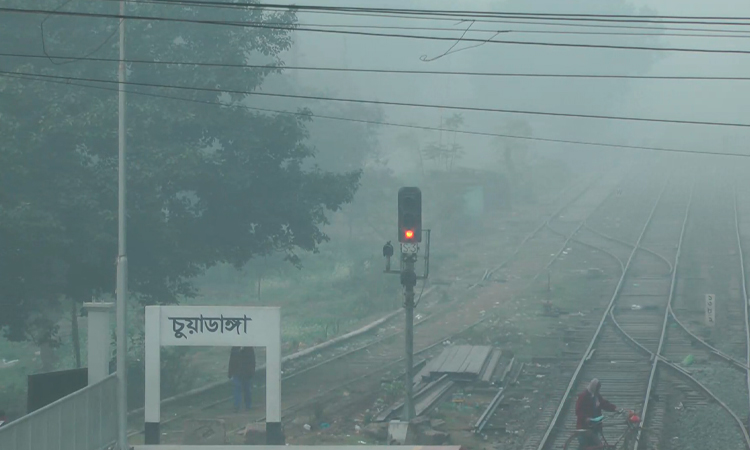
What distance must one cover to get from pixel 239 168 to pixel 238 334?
8829mm

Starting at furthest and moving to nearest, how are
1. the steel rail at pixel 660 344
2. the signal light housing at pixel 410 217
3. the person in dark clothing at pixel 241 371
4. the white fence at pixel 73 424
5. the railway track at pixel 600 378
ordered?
the person in dark clothing at pixel 241 371 → the steel rail at pixel 660 344 → the signal light housing at pixel 410 217 → the railway track at pixel 600 378 → the white fence at pixel 73 424

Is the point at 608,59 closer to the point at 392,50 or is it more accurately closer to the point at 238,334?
the point at 392,50

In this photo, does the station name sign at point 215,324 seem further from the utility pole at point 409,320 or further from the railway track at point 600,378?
the railway track at point 600,378

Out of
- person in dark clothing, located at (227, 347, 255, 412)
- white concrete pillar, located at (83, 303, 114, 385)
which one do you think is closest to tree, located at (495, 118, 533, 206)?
person in dark clothing, located at (227, 347, 255, 412)

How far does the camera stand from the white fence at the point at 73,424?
9421 millimetres

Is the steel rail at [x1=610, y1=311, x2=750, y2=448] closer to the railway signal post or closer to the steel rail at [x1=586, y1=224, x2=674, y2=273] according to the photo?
the railway signal post

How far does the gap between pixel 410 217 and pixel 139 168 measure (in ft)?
23.4

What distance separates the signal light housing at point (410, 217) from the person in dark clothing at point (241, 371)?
405cm

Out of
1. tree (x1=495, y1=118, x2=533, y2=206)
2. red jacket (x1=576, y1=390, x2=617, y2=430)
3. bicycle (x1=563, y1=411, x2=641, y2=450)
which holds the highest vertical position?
tree (x1=495, y1=118, x2=533, y2=206)

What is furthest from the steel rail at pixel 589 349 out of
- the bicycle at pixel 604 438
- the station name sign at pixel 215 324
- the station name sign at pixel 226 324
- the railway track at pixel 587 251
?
the station name sign at pixel 215 324

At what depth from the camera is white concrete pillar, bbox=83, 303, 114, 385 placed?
12367 millimetres

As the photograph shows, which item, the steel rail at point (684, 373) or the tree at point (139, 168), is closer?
the steel rail at point (684, 373)

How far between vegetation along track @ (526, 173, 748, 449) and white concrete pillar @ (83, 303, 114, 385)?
6.88 metres

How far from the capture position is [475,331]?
76.9ft
